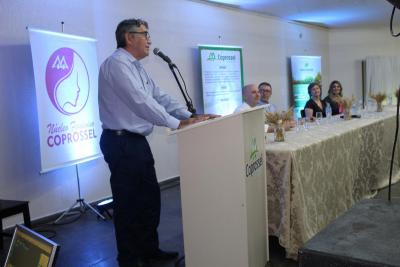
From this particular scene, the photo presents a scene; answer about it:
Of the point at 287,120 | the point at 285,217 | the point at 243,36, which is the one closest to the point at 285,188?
the point at 285,217

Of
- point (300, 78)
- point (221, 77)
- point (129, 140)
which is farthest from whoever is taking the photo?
point (300, 78)

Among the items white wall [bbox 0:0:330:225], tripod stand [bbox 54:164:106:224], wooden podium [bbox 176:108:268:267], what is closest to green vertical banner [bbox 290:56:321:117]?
white wall [bbox 0:0:330:225]

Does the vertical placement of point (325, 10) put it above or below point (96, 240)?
above

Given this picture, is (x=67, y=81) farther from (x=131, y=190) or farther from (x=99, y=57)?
(x=131, y=190)

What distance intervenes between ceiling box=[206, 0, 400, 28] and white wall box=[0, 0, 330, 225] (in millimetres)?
344

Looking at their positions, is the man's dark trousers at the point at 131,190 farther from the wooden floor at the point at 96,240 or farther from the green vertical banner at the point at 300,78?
the green vertical banner at the point at 300,78

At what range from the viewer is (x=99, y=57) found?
163 inches

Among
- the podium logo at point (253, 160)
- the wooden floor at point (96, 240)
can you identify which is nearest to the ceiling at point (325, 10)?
the wooden floor at point (96, 240)

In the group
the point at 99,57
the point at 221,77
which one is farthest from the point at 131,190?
the point at 221,77

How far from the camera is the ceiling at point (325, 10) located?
20.3 feet

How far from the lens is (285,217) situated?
239 cm

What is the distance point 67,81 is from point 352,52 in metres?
8.19

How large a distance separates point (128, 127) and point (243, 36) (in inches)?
181

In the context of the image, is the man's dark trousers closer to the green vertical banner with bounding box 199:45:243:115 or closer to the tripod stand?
the tripod stand
